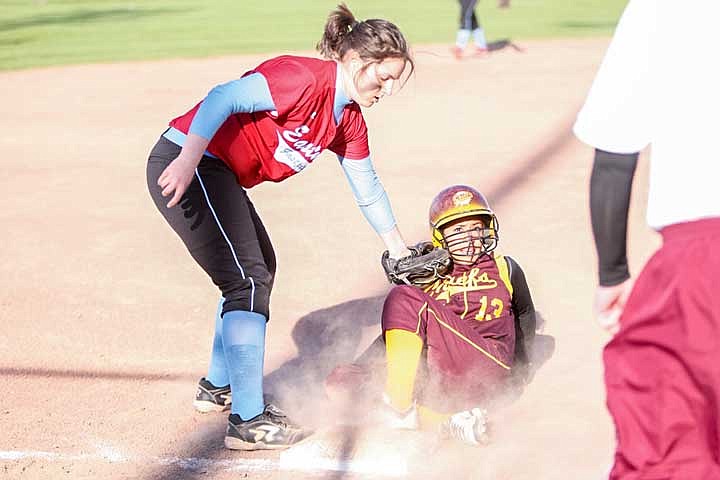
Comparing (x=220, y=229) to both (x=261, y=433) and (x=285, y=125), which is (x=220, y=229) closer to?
(x=285, y=125)

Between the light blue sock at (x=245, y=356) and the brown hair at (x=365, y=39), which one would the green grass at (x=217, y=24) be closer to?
the brown hair at (x=365, y=39)

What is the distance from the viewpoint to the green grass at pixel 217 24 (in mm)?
15727

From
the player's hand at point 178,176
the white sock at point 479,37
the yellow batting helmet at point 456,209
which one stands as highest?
the player's hand at point 178,176

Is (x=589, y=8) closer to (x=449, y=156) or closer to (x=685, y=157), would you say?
(x=449, y=156)

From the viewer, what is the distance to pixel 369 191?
4.13 metres

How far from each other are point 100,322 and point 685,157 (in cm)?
377

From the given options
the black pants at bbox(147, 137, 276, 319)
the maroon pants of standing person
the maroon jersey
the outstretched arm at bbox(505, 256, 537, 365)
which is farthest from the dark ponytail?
the maroon pants of standing person

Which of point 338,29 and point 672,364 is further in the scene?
point 338,29

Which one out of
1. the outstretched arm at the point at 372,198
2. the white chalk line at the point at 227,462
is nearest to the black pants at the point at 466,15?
the outstretched arm at the point at 372,198

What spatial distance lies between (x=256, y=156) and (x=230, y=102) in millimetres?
336

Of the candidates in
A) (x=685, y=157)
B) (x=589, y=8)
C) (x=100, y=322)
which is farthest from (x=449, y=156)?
(x=589, y=8)

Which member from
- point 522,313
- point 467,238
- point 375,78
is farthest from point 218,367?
point 375,78

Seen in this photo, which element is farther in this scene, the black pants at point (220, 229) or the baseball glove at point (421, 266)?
the baseball glove at point (421, 266)

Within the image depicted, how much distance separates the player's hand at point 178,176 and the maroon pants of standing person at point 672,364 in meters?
1.73
